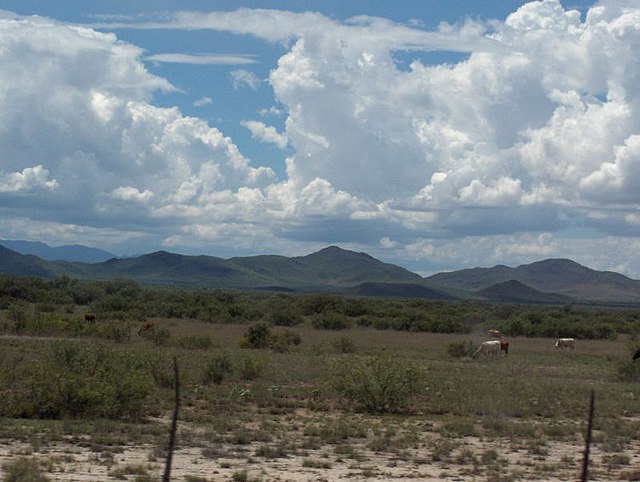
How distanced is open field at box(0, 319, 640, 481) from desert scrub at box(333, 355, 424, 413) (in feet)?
1.14

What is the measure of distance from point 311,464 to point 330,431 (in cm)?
363

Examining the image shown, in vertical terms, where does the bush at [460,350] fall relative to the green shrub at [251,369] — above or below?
above

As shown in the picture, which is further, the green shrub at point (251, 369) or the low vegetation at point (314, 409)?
the green shrub at point (251, 369)

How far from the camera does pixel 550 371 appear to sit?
39750mm

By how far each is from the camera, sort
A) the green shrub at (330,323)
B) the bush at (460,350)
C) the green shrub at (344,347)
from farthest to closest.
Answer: the green shrub at (330,323) < the green shrub at (344,347) < the bush at (460,350)

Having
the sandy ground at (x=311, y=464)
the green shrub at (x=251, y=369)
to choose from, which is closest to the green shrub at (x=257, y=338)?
the green shrub at (x=251, y=369)

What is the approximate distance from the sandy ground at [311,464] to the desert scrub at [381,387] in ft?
20.6

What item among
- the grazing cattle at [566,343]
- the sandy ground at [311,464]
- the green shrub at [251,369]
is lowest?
the sandy ground at [311,464]

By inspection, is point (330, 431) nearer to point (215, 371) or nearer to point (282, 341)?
point (215, 371)

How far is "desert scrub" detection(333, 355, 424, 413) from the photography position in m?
26.4

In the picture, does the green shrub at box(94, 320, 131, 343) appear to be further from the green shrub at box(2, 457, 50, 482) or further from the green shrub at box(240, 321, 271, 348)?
the green shrub at box(2, 457, 50, 482)

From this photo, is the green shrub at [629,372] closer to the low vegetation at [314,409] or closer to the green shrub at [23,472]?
the low vegetation at [314,409]

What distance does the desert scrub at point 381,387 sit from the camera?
1041 inches

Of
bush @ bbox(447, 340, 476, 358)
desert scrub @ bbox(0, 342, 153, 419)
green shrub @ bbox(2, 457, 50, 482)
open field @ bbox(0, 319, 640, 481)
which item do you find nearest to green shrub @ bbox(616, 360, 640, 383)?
open field @ bbox(0, 319, 640, 481)
